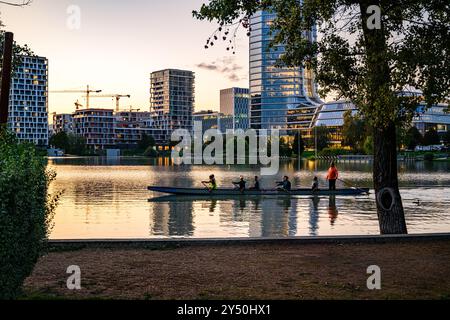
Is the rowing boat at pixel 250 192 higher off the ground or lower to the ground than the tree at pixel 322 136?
lower

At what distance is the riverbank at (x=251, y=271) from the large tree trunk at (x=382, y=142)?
1.47 m

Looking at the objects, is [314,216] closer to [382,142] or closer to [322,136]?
[382,142]

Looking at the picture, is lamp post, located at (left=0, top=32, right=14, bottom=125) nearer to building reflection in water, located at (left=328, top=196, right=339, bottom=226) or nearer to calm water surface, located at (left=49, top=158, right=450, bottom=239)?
calm water surface, located at (left=49, top=158, right=450, bottom=239)

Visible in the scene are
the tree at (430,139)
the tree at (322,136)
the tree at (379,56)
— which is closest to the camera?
the tree at (379,56)

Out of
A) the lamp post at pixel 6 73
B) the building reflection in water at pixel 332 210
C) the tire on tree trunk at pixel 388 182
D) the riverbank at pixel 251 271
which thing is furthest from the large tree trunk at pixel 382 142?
the lamp post at pixel 6 73

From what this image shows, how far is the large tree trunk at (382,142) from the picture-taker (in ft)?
47.9

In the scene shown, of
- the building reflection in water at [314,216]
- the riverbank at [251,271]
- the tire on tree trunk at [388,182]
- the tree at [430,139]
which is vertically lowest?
the building reflection in water at [314,216]

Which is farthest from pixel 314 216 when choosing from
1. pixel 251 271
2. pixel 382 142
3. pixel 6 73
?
pixel 6 73

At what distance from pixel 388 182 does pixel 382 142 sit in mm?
1382

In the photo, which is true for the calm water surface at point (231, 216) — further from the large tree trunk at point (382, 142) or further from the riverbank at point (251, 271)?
the riverbank at point (251, 271)

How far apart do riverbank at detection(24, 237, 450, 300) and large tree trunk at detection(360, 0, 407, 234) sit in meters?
1.47

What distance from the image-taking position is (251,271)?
11398 mm

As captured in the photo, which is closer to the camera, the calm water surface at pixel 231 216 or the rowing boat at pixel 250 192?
the calm water surface at pixel 231 216

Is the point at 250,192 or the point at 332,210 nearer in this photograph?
the point at 332,210
